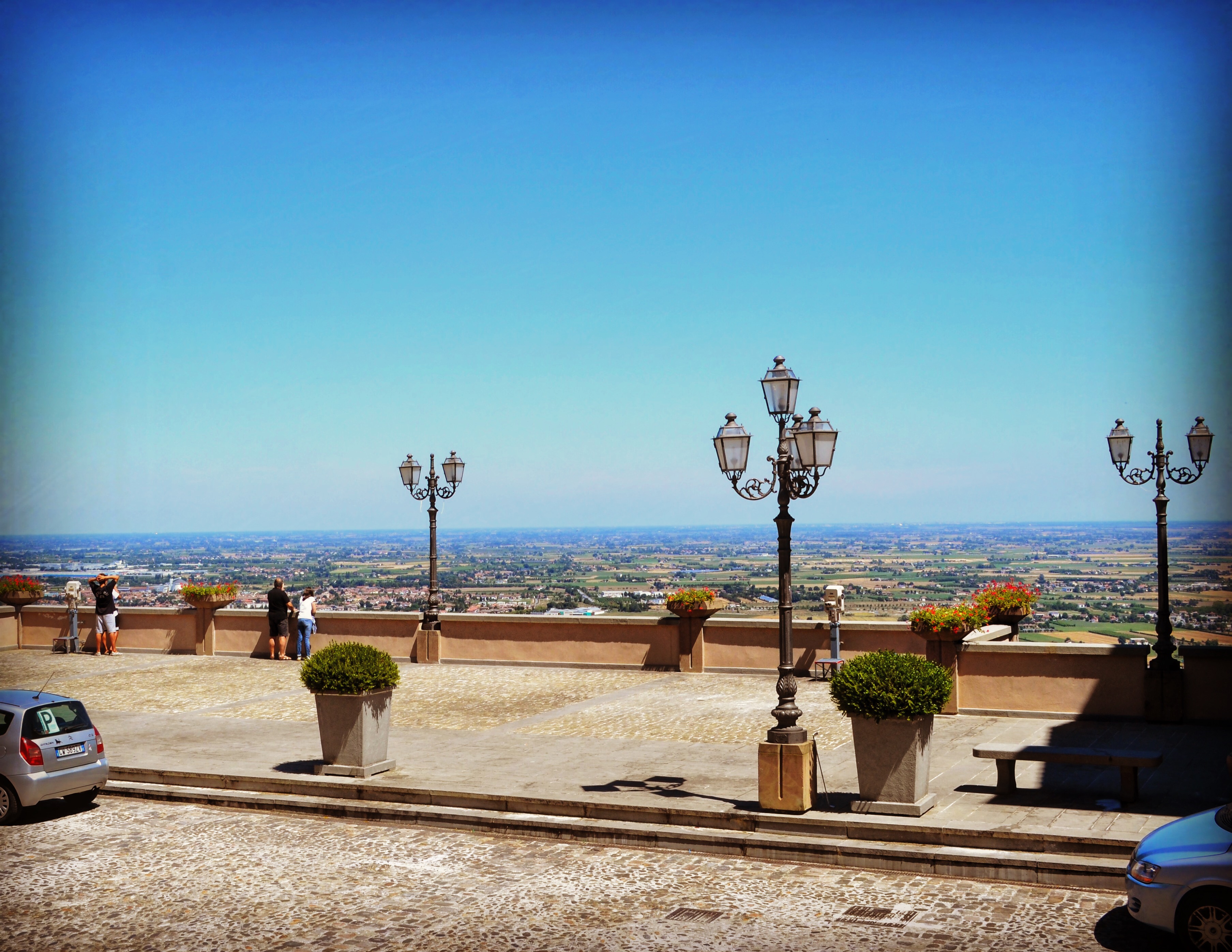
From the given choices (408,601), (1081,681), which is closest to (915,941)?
(1081,681)

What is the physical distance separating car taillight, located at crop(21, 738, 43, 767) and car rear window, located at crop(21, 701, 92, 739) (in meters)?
0.06

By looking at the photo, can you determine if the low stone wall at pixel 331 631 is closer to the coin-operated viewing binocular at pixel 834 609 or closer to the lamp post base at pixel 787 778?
the coin-operated viewing binocular at pixel 834 609

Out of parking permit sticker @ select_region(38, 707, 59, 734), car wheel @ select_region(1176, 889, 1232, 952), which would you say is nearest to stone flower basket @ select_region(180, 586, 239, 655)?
parking permit sticker @ select_region(38, 707, 59, 734)

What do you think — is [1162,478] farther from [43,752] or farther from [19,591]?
[19,591]

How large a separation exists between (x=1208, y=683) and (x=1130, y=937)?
991 cm

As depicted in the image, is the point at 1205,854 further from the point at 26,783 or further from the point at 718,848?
the point at 26,783

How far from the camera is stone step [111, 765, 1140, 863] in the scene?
996cm

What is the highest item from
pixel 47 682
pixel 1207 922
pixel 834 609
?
pixel 834 609

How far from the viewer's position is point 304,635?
26.2 meters

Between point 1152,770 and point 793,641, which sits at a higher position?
point 793,641

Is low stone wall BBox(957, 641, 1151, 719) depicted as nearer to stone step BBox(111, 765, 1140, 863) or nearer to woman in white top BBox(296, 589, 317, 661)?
stone step BBox(111, 765, 1140, 863)

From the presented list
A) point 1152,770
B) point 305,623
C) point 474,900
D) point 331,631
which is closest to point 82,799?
point 474,900

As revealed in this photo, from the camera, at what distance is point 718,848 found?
35.4ft

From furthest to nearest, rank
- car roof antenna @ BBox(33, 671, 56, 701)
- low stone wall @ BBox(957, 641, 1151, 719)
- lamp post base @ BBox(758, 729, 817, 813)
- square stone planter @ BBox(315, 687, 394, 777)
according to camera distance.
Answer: car roof antenna @ BBox(33, 671, 56, 701) < low stone wall @ BBox(957, 641, 1151, 719) < square stone planter @ BBox(315, 687, 394, 777) < lamp post base @ BBox(758, 729, 817, 813)
